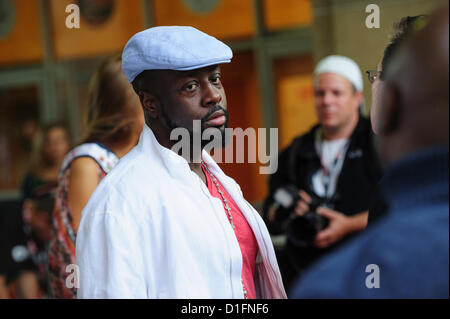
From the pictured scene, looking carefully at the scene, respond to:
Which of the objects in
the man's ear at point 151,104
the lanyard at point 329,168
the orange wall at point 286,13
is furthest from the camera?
the orange wall at point 286,13

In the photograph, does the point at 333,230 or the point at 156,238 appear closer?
the point at 156,238

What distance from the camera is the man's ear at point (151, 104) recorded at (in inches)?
87.0

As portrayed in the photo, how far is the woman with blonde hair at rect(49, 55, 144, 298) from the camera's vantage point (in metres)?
3.10

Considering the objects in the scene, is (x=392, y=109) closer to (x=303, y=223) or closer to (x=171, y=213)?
(x=171, y=213)

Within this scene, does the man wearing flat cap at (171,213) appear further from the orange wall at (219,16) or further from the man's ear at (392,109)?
the orange wall at (219,16)

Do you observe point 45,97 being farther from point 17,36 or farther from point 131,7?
point 131,7

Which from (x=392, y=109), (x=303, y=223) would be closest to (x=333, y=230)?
(x=303, y=223)

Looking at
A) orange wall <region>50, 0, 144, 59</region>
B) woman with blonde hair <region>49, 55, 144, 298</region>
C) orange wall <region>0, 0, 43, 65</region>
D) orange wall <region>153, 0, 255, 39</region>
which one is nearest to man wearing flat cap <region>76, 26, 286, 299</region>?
woman with blonde hair <region>49, 55, 144, 298</region>

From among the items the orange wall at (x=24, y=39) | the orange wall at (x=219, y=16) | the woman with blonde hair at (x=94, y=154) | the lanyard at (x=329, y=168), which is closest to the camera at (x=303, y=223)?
the lanyard at (x=329, y=168)

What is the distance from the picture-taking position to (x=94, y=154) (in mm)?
3150

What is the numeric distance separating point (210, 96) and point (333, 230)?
2.10m

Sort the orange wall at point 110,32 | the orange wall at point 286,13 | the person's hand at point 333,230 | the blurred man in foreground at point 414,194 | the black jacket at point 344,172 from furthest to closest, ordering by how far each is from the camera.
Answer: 1. the orange wall at point 110,32
2. the orange wall at point 286,13
3. the black jacket at point 344,172
4. the person's hand at point 333,230
5. the blurred man in foreground at point 414,194

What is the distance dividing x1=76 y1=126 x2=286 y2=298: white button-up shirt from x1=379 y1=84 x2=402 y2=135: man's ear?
3.15 ft
